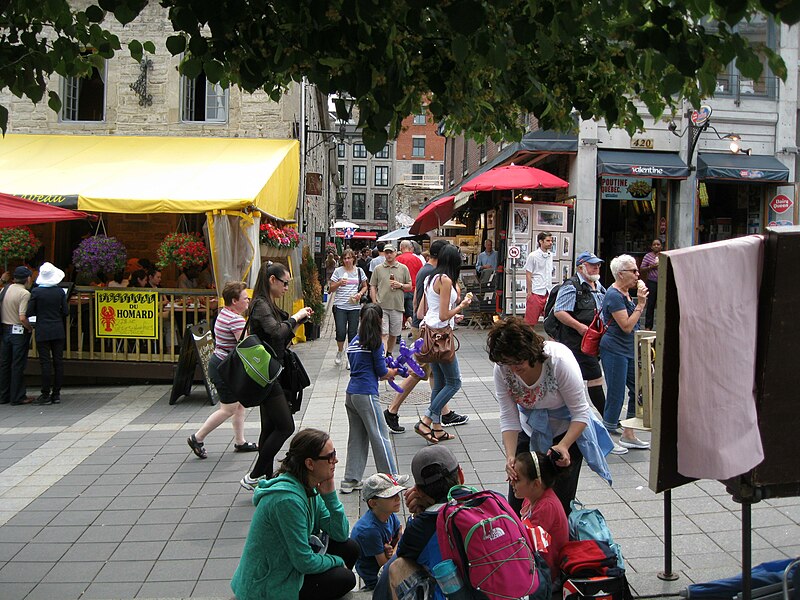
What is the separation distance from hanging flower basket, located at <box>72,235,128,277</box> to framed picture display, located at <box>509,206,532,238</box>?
8.04m

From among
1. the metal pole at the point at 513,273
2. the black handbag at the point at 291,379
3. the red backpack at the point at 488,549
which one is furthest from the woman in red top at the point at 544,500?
the metal pole at the point at 513,273

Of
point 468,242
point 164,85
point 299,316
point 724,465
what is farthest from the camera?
point 468,242

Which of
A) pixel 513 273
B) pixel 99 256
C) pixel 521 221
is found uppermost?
pixel 521 221

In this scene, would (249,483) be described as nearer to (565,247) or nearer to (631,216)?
(565,247)

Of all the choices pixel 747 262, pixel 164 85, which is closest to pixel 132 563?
pixel 747 262

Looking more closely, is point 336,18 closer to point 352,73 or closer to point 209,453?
point 352,73

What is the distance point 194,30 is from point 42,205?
767cm

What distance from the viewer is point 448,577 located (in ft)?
10.2

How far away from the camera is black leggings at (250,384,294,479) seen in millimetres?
5648

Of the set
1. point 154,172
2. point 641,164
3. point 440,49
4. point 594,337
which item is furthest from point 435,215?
point 440,49

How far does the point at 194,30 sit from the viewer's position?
333 cm

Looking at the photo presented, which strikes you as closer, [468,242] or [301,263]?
[301,263]

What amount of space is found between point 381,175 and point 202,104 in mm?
66591

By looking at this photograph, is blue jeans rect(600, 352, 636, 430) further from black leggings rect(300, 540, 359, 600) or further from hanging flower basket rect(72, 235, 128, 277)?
hanging flower basket rect(72, 235, 128, 277)
